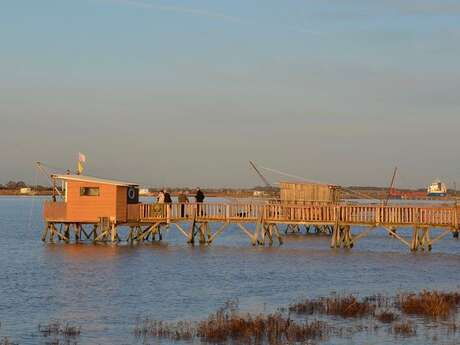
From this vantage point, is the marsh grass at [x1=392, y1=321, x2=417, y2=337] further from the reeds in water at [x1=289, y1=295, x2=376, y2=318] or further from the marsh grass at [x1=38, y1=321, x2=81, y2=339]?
the marsh grass at [x1=38, y1=321, x2=81, y2=339]

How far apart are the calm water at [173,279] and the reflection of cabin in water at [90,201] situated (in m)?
1.80

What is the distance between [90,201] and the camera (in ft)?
171

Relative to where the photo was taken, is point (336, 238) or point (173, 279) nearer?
point (173, 279)

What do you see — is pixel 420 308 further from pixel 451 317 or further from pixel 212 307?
pixel 212 307

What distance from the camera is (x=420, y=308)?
26.6 meters

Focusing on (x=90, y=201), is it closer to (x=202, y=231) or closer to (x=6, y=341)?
(x=202, y=231)

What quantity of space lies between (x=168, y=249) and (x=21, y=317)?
25.4 meters

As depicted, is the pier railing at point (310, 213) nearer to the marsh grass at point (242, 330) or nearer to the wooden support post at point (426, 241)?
the wooden support post at point (426, 241)

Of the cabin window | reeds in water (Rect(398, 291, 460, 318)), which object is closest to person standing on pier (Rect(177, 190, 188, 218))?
the cabin window

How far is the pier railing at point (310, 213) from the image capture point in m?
47.3

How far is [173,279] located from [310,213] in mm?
15465

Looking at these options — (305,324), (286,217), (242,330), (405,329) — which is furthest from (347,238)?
(242,330)

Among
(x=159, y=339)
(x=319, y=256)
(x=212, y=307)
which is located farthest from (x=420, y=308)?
(x=319, y=256)

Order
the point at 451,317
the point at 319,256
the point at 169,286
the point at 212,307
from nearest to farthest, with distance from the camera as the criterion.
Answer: the point at 451,317
the point at 212,307
the point at 169,286
the point at 319,256
